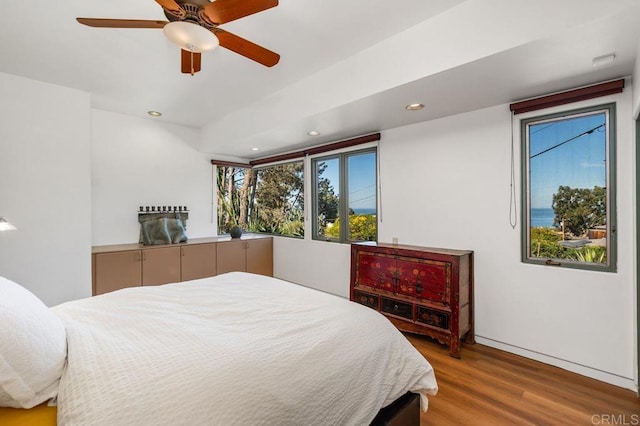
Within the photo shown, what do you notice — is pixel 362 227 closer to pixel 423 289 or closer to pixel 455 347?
pixel 423 289

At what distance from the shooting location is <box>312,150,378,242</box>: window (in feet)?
12.5

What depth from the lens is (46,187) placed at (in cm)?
288

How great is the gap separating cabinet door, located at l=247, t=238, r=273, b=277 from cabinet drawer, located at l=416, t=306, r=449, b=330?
2.78m

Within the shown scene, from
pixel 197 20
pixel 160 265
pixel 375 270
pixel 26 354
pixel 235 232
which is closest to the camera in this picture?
pixel 26 354

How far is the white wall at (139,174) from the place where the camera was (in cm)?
375

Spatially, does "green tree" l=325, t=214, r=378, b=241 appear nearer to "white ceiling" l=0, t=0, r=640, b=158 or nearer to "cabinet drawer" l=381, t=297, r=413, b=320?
"cabinet drawer" l=381, t=297, r=413, b=320

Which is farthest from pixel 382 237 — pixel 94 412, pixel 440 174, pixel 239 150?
pixel 94 412

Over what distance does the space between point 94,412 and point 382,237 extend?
3131mm

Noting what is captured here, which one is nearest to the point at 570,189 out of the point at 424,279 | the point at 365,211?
the point at 424,279

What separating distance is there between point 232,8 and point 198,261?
3.40 m

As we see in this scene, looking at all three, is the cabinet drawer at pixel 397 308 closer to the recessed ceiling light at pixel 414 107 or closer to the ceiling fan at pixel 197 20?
the recessed ceiling light at pixel 414 107

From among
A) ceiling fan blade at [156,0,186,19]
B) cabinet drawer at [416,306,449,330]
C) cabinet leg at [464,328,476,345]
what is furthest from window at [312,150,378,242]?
ceiling fan blade at [156,0,186,19]

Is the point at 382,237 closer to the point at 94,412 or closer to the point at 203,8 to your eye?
the point at 203,8

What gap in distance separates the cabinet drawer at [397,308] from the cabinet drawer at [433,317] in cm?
10
